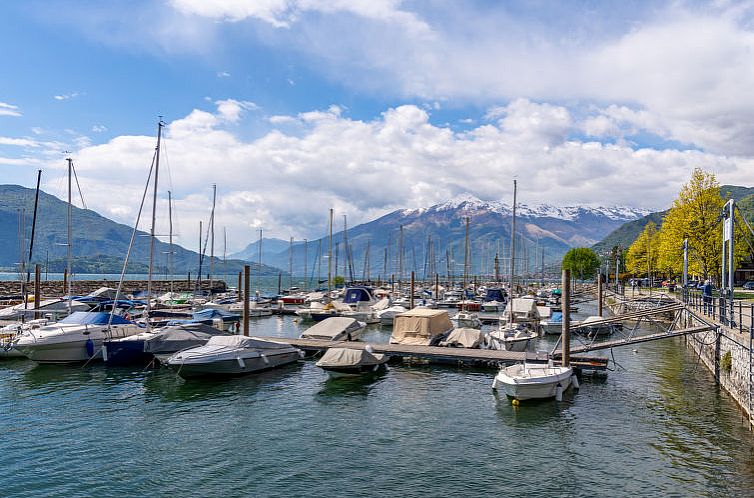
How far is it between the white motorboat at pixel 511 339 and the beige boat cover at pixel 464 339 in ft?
3.87

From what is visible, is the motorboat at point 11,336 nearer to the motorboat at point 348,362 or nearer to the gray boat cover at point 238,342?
the gray boat cover at point 238,342

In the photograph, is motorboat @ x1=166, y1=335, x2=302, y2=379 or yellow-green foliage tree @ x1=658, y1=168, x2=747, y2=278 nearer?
motorboat @ x1=166, y1=335, x2=302, y2=379

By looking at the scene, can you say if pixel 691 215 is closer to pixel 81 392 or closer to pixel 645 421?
pixel 645 421

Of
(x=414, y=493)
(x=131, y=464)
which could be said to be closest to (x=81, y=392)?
(x=131, y=464)

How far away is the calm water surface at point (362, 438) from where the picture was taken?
681 inches

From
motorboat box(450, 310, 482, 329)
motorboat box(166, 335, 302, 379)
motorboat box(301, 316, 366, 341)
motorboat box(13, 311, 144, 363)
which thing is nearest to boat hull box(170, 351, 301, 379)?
motorboat box(166, 335, 302, 379)

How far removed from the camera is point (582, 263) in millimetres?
145375

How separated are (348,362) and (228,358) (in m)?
7.24

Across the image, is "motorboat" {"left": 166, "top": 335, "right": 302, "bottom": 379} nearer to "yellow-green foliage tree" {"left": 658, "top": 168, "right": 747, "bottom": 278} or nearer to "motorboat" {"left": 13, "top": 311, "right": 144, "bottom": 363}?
"motorboat" {"left": 13, "top": 311, "right": 144, "bottom": 363}

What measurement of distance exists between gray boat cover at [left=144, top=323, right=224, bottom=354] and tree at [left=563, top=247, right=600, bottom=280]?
406 ft

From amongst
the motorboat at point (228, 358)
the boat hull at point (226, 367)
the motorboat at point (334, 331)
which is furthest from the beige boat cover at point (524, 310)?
the boat hull at point (226, 367)

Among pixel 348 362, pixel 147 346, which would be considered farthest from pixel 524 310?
pixel 147 346

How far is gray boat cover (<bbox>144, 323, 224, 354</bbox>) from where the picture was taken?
34.3 metres

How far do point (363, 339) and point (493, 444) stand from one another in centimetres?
3233
